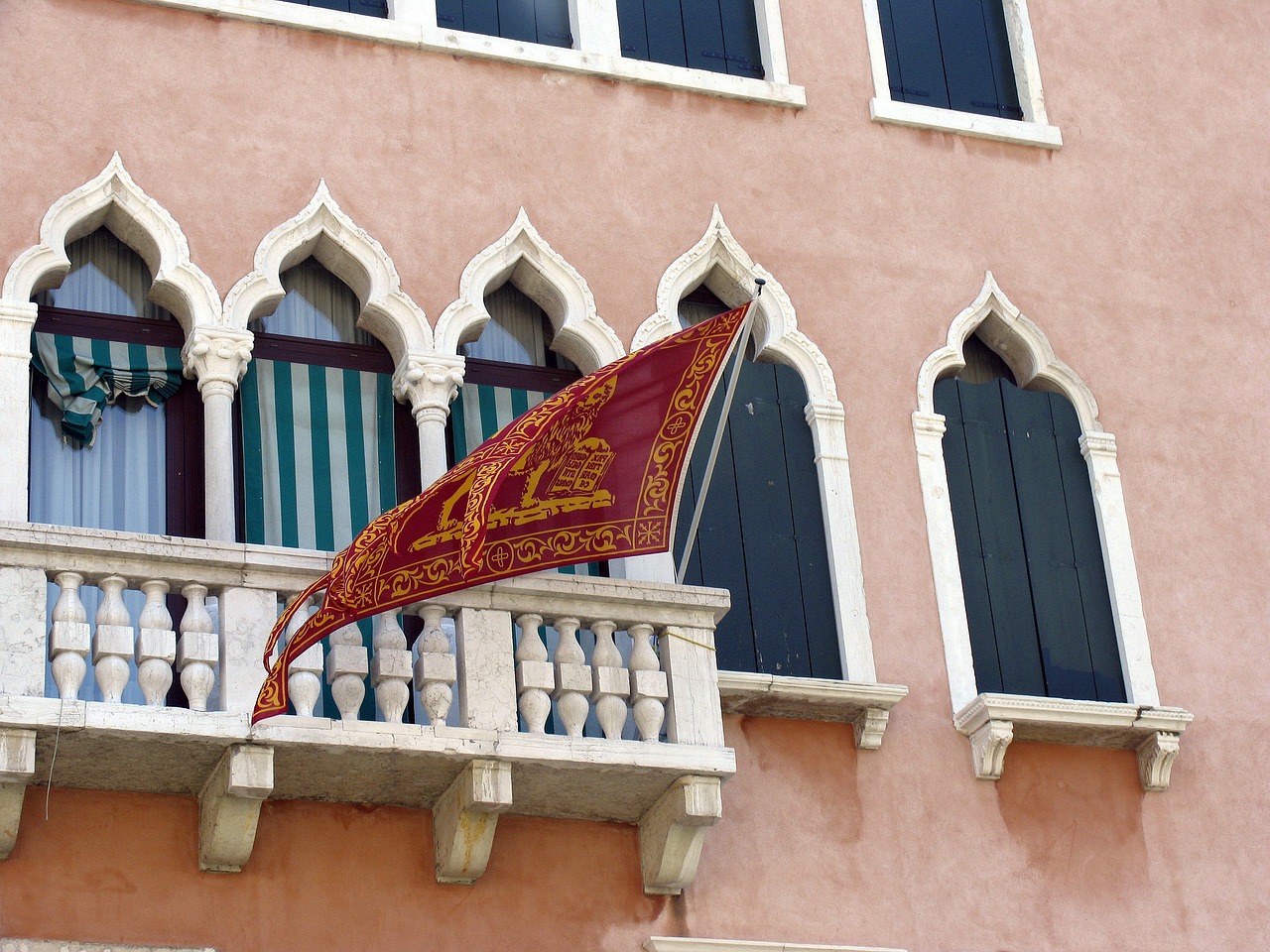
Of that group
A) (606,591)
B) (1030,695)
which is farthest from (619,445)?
(1030,695)

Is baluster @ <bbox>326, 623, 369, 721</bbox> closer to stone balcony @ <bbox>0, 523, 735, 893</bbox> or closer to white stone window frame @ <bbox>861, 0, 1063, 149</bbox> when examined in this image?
stone balcony @ <bbox>0, 523, 735, 893</bbox>

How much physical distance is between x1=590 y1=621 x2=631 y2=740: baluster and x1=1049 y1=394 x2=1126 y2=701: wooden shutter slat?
282cm

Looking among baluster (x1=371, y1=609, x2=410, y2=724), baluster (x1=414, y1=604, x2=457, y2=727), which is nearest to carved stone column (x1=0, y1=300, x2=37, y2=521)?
baluster (x1=371, y1=609, x2=410, y2=724)

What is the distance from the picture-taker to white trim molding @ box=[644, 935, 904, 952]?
10711mm

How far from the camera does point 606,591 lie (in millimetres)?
10805

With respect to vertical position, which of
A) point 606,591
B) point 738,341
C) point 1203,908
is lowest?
point 1203,908

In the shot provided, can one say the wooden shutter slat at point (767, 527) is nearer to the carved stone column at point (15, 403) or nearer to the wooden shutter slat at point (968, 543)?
the wooden shutter slat at point (968, 543)

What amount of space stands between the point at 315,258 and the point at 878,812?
12.8 ft

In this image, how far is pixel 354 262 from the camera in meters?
12.1

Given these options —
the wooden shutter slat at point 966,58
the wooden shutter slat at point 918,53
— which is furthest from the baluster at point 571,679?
the wooden shutter slat at point 966,58

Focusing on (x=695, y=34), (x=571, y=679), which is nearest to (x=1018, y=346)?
(x=695, y=34)

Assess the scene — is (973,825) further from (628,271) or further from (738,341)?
(628,271)

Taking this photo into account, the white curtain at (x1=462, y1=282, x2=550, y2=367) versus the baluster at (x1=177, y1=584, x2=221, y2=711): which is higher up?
the white curtain at (x1=462, y1=282, x2=550, y2=367)

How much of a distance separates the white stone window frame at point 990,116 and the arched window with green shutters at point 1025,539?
1.30 m
